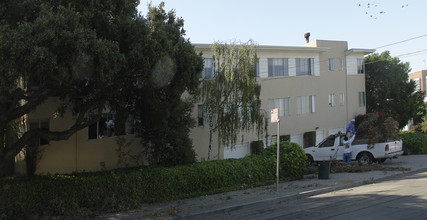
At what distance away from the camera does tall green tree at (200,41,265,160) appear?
1648cm

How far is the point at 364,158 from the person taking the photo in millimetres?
18078

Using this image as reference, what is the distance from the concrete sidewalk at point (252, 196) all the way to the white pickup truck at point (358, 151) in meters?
2.10

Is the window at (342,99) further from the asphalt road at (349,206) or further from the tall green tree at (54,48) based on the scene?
the tall green tree at (54,48)

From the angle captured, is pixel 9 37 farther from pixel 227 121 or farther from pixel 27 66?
pixel 227 121

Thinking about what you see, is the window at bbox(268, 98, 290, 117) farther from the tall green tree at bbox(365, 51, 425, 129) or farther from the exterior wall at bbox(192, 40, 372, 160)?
the tall green tree at bbox(365, 51, 425, 129)

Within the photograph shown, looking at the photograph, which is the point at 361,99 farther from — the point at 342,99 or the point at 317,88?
the point at 317,88

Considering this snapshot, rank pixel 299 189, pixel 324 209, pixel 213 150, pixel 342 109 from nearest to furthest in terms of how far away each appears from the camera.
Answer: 1. pixel 324 209
2. pixel 299 189
3. pixel 213 150
4. pixel 342 109

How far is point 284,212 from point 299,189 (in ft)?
9.80

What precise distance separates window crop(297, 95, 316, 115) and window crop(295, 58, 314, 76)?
1.73 metres

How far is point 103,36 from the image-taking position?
9234 millimetres

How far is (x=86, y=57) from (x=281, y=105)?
59.2ft

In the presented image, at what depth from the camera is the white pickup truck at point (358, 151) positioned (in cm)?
1759

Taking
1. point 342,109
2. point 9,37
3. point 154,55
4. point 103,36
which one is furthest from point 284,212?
point 342,109

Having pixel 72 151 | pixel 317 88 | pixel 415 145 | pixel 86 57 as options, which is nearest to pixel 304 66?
pixel 317 88
